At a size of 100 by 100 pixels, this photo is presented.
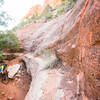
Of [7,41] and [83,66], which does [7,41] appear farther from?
[83,66]

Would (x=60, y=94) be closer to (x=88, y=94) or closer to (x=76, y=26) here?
(x=88, y=94)

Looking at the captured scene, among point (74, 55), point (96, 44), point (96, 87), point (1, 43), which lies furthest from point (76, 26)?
point (1, 43)

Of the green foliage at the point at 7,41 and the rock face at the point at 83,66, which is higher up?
the green foliage at the point at 7,41

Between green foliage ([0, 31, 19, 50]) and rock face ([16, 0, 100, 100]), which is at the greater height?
green foliage ([0, 31, 19, 50])

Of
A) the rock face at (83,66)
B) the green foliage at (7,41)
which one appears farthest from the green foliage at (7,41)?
the rock face at (83,66)

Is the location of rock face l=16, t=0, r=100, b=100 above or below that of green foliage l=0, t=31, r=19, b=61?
below

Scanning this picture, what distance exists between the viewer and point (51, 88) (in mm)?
1999

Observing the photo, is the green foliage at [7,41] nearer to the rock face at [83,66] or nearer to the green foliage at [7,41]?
the green foliage at [7,41]

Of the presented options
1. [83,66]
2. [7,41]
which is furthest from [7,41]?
[83,66]

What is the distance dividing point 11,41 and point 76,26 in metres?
5.66

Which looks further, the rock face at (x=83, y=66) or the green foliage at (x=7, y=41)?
the green foliage at (x=7, y=41)

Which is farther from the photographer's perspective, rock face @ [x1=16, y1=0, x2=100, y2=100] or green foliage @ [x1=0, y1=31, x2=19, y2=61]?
green foliage @ [x1=0, y1=31, x2=19, y2=61]

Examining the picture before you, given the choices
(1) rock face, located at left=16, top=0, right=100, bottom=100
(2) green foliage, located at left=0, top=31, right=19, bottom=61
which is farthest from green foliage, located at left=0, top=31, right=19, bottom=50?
(1) rock face, located at left=16, top=0, right=100, bottom=100

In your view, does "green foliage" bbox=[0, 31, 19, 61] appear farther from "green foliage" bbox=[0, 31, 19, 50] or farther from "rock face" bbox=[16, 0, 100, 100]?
"rock face" bbox=[16, 0, 100, 100]
